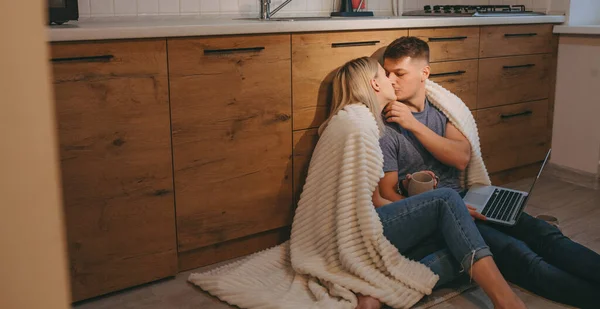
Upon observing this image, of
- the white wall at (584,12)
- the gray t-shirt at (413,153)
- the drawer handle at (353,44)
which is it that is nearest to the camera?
the gray t-shirt at (413,153)

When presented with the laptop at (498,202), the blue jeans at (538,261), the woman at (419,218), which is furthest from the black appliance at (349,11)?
the blue jeans at (538,261)

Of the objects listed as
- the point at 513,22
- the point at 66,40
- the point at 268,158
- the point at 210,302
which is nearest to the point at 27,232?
the point at 66,40

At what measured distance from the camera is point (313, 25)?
8.18ft

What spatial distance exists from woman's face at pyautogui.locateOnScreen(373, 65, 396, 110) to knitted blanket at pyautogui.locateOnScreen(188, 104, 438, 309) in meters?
0.11

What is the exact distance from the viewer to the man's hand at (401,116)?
241cm

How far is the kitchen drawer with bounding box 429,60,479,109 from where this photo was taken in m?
2.98

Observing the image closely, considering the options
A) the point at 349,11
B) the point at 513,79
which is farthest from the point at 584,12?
the point at 349,11

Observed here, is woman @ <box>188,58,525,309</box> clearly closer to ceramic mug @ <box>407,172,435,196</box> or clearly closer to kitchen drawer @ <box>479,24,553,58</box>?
ceramic mug @ <box>407,172,435,196</box>

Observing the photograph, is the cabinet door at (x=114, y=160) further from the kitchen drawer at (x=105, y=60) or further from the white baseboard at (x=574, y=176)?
the white baseboard at (x=574, y=176)

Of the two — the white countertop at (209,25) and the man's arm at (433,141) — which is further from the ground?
the white countertop at (209,25)

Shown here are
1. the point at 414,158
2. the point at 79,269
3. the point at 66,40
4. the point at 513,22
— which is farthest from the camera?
the point at 513,22

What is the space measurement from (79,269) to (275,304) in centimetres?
65

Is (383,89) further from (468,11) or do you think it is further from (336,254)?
(468,11)

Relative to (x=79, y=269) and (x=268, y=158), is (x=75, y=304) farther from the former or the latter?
(x=268, y=158)
